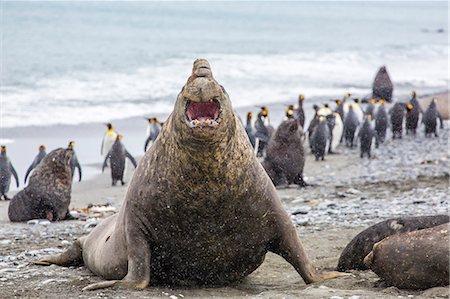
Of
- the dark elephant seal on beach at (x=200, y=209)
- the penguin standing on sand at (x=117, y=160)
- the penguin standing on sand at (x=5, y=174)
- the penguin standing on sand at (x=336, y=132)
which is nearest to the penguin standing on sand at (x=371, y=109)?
the penguin standing on sand at (x=336, y=132)

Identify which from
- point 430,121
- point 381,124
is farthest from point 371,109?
point 381,124

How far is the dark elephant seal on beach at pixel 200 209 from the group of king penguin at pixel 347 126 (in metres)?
10.5

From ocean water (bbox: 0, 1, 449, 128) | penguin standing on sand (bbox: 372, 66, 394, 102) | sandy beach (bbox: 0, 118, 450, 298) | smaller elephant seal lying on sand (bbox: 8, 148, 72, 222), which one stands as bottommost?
sandy beach (bbox: 0, 118, 450, 298)

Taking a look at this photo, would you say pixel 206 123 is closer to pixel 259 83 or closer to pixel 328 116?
pixel 328 116

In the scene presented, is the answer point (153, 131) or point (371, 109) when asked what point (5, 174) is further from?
point (371, 109)

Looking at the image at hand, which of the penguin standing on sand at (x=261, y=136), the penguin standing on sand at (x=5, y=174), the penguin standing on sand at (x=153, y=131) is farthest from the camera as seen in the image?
the penguin standing on sand at (x=261, y=136)

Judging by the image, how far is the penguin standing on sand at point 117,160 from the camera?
44.6 ft

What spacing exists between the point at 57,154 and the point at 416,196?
4210 millimetres

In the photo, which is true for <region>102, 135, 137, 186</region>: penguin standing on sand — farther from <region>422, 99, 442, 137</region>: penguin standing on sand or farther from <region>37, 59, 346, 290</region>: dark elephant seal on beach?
<region>37, 59, 346, 290</region>: dark elephant seal on beach

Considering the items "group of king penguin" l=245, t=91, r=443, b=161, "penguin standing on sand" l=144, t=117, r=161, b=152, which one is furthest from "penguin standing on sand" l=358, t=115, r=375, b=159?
"penguin standing on sand" l=144, t=117, r=161, b=152

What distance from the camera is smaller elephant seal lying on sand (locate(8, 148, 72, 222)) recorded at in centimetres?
999

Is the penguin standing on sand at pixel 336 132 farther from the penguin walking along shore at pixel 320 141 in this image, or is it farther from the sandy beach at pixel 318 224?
the penguin walking along shore at pixel 320 141

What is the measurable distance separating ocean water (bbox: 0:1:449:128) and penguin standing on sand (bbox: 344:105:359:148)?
17.3 ft

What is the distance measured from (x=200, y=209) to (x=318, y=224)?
132 inches
